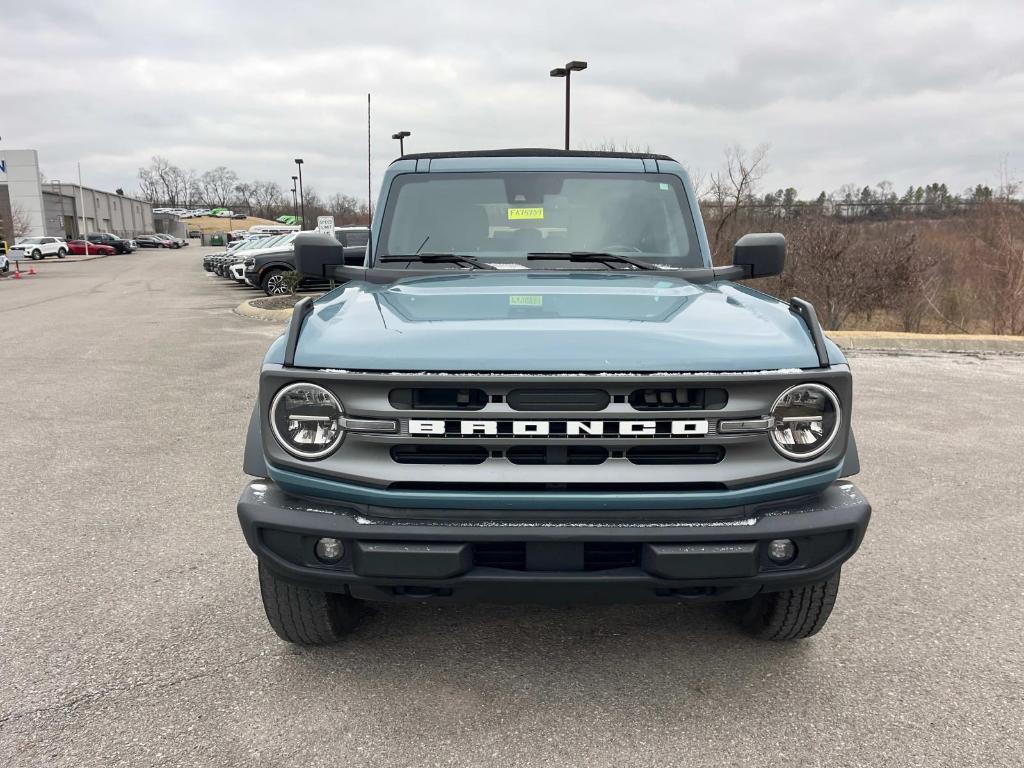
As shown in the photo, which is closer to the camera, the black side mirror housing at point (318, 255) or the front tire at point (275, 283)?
the black side mirror housing at point (318, 255)

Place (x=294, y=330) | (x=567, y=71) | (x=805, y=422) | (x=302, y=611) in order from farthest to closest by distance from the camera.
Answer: (x=567, y=71)
(x=302, y=611)
(x=294, y=330)
(x=805, y=422)

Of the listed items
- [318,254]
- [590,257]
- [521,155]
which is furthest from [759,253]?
[318,254]

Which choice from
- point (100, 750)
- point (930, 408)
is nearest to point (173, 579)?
point (100, 750)

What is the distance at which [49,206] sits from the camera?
2803 inches

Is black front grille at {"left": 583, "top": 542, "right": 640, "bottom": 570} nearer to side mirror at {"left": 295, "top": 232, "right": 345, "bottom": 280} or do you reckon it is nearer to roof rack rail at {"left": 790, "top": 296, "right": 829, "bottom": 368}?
roof rack rail at {"left": 790, "top": 296, "right": 829, "bottom": 368}

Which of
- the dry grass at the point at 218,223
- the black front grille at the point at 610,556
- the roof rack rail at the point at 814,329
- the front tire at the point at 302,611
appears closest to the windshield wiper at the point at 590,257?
the roof rack rail at the point at 814,329

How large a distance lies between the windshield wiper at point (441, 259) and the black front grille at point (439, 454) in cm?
142

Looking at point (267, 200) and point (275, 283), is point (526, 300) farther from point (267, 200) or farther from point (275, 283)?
point (267, 200)

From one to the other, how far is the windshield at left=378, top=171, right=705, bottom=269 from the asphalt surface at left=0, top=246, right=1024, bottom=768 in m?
1.68

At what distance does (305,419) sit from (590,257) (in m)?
1.76

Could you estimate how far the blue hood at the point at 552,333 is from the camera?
229cm

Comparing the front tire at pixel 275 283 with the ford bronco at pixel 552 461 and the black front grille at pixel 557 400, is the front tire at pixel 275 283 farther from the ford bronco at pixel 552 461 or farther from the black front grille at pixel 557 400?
the black front grille at pixel 557 400

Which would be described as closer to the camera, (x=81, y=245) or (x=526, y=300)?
(x=526, y=300)

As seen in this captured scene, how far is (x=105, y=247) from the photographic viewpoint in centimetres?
6003
